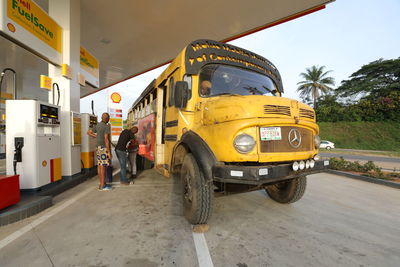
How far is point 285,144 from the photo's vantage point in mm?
2316

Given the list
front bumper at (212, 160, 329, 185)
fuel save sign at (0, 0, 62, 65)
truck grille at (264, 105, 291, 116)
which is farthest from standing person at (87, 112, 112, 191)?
truck grille at (264, 105, 291, 116)

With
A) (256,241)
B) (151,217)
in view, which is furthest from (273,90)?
(151,217)

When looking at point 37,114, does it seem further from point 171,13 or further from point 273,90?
point 171,13

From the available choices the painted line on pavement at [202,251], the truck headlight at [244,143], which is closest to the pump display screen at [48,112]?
the painted line on pavement at [202,251]

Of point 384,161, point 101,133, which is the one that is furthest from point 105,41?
point 384,161

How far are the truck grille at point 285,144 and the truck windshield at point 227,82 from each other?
1.00 metres

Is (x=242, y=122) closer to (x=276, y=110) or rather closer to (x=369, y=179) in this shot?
(x=276, y=110)

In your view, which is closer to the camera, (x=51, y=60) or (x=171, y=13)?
(x=51, y=60)

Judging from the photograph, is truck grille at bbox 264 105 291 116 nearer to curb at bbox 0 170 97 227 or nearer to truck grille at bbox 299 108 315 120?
truck grille at bbox 299 108 315 120

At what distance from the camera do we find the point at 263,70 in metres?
3.46

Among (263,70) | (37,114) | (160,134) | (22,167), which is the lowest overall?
(22,167)

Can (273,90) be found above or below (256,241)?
above

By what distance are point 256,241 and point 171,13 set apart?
7583 millimetres

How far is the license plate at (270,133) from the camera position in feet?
7.22
